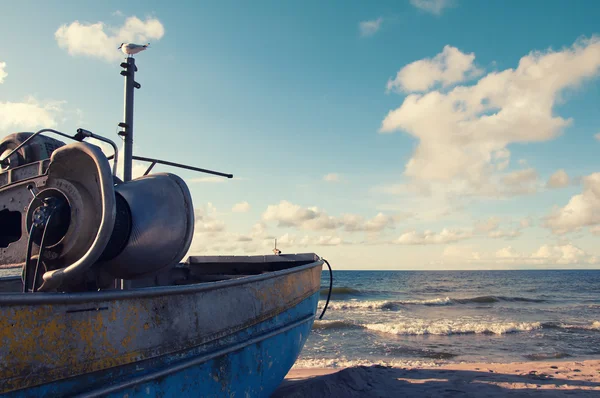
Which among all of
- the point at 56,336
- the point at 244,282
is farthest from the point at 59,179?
the point at 244,282

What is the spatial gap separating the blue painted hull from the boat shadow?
196cm

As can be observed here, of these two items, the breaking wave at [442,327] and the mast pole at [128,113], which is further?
the breaking wave at [442,327]

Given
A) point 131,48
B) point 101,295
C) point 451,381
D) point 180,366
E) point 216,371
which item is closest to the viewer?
point 101,295

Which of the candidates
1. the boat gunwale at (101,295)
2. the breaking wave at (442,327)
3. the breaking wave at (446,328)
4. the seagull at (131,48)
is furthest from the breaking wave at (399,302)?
the boat gunwale at (101,295)

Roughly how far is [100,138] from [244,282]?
2.13m

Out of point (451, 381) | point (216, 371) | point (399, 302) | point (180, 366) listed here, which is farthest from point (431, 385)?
point (399, 302)

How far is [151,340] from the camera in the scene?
3.19m

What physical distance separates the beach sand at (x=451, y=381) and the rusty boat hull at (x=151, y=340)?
284 cm

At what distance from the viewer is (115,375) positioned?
9.43ft

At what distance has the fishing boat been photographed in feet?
8.39

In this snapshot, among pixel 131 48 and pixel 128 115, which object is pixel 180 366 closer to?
pixel 128 115

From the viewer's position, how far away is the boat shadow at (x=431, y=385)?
763 centimetres

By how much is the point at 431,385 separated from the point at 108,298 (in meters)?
7.51

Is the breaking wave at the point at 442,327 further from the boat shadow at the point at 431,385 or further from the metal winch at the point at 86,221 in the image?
the metal winch at the point at 86,221
